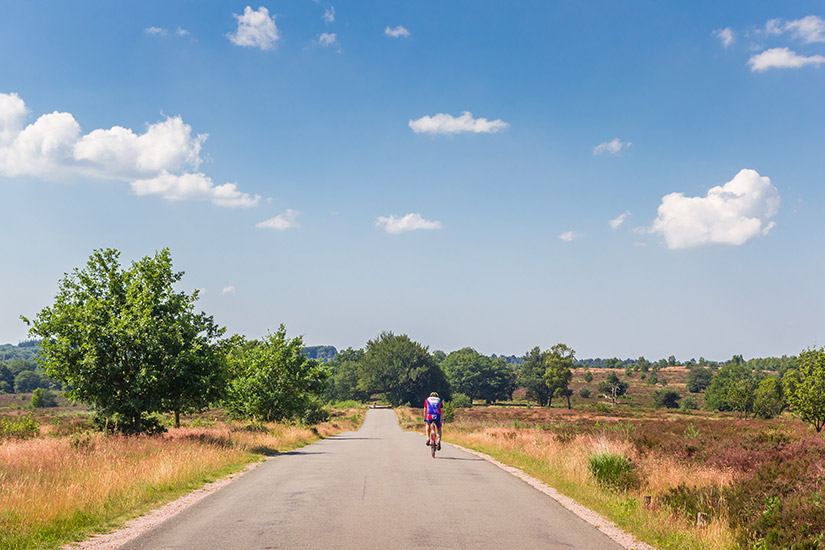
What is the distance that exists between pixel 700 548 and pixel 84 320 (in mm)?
20876

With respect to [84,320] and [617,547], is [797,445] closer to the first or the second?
[617,547]

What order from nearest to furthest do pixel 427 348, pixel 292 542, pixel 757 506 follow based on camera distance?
pixel 292 542 → pixel 757 506 → pixel 427 348

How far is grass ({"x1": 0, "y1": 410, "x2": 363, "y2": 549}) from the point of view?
31.2 ft

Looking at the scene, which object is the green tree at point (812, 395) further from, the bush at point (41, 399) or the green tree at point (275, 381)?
the bush at point (41, 399)

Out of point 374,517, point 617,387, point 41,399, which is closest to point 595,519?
point 374,517

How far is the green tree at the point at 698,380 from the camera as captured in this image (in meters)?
160

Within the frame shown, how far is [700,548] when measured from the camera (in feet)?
30.5

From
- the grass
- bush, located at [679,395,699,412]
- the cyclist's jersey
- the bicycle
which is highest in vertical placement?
the cyclist's jersey

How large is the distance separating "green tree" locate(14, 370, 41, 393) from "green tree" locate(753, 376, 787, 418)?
195 m

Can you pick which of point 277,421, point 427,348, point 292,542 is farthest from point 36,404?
point 292,542

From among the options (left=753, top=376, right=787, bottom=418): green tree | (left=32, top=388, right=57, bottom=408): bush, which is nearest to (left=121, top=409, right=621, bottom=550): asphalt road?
(left=753, top=376, right=787, bottom=418): green tree

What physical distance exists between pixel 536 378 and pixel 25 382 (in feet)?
507

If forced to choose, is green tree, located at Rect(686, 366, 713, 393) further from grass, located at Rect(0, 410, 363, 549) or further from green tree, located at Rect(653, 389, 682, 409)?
grass, located at Rect(0, 410, 363, 549)

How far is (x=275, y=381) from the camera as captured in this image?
139 feet
